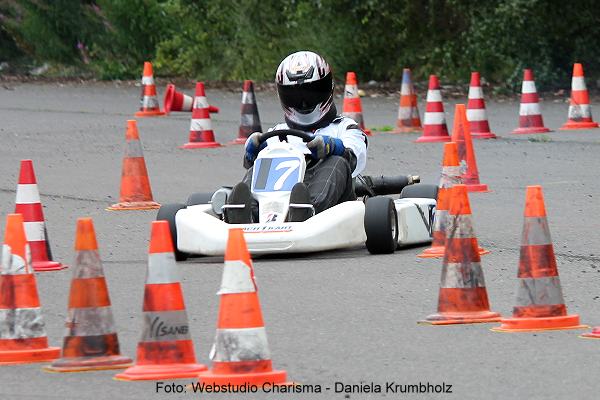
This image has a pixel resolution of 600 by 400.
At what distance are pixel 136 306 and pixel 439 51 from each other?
703 inches

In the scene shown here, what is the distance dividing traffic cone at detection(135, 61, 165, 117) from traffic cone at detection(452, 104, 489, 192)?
891 centimetres

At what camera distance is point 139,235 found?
11.9 metres

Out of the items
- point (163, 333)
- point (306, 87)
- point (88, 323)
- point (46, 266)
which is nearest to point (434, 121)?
point (306, 87)

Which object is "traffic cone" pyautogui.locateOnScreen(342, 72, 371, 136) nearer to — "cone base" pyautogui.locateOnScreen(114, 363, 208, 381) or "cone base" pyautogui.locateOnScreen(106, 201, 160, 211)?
"cone base" pyautogui.locateOnScreen(106, 201, 160, 211)

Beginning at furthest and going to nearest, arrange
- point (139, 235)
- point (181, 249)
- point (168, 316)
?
point (139, 235) < point (181, 249) < point (168, 316)

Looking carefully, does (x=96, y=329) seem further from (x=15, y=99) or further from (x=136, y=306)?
(x=15, y=99)

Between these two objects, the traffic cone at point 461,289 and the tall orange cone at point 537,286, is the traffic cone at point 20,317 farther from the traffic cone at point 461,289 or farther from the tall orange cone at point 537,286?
the tall orange cone at point 537,286

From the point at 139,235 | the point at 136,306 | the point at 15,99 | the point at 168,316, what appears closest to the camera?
the point at 168,316

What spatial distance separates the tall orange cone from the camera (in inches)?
301

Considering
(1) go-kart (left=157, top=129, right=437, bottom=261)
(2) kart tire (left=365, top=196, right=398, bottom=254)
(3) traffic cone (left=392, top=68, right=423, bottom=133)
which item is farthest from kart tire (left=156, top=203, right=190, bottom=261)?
(3) traffic cone (left=392, top=68, right=423, bottom=133)

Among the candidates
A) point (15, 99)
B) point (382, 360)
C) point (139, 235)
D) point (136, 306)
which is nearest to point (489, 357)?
point (382, 360)

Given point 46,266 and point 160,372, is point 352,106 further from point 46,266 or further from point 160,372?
point 160,372

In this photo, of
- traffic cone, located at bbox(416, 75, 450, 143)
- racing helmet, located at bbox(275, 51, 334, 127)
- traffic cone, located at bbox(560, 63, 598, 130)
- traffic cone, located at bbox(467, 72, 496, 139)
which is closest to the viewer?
racing helmet, located at bbox(275, 51, 334, 127)

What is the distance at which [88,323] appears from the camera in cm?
692
